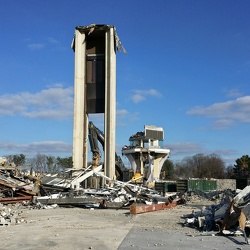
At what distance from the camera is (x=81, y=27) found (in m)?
31.4

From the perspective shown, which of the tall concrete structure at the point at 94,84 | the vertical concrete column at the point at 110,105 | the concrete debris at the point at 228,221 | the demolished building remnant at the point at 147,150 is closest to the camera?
the concrete debris at the point at 228,221

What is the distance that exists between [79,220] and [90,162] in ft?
62.9

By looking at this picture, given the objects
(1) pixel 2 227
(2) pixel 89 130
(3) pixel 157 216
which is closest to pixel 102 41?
(2) pixel 89 130

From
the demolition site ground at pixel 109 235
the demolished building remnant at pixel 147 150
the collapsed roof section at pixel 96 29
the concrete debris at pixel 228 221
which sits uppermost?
the collapsed roof section at pixel 96 29

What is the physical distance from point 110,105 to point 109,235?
2052cm

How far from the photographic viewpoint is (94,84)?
102 ft

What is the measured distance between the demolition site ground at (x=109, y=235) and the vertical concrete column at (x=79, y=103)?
16650 millimetres

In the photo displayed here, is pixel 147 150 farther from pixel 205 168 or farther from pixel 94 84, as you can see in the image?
pixel 205 168

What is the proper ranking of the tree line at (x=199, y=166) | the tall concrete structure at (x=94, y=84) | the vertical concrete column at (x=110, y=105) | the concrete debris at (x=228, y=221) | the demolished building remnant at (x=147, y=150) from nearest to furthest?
1. the concrete debris at (x=228, y=221)
2. the vertical concrete column at (x=110, y=105)
3. the tall concrete structure at (x=94, y=84)
4. the demolished building remnant at (x=147, y=150)
5. the tree line at (x=199, y=166)

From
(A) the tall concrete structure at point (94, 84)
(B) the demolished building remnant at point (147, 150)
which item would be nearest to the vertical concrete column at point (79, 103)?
(A) the tall concrete structure at point (94, 84)

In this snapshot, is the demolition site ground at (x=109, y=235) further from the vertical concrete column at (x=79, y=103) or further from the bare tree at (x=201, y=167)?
the bare tree at (x=201, y=167)

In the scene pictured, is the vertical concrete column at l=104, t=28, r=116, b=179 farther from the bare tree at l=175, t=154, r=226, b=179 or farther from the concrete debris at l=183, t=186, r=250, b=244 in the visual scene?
the bare tree at l=175, t=154, r=226, b=179

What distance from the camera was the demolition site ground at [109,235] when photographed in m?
8.38

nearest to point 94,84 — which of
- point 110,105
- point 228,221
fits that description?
point 110,105
